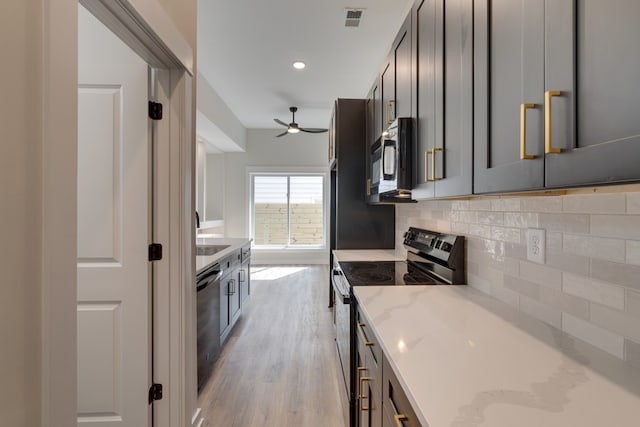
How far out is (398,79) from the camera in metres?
1.87

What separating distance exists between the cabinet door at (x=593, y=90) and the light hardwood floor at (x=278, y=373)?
1854 mm

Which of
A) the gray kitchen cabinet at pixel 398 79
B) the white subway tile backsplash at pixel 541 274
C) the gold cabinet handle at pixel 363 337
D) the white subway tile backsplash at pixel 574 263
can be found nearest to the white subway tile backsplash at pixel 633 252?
the white subway tile backsplash at pixel 574 263

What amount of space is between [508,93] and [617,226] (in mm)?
451

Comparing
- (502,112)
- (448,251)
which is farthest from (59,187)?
(448,251)

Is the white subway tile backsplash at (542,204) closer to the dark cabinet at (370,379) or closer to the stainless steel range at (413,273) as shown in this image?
the stainless steel range at (413,273)

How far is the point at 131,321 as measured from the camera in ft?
5.02

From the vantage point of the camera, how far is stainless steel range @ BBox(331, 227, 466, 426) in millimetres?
1630

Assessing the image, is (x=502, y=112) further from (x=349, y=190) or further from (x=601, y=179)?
(x=349, y=190)

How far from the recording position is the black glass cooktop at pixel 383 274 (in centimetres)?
170

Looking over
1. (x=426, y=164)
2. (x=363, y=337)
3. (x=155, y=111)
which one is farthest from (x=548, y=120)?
(x=155, y=111)

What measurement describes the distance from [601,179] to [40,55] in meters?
1.14

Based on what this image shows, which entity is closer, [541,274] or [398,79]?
[541,274]

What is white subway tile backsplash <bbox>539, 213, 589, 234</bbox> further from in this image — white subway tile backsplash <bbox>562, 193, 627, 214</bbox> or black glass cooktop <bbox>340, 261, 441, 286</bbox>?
black glass cooktop <bbox>340, 261, 441, 286</bbox>

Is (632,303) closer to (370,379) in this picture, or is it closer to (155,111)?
(370,379)
